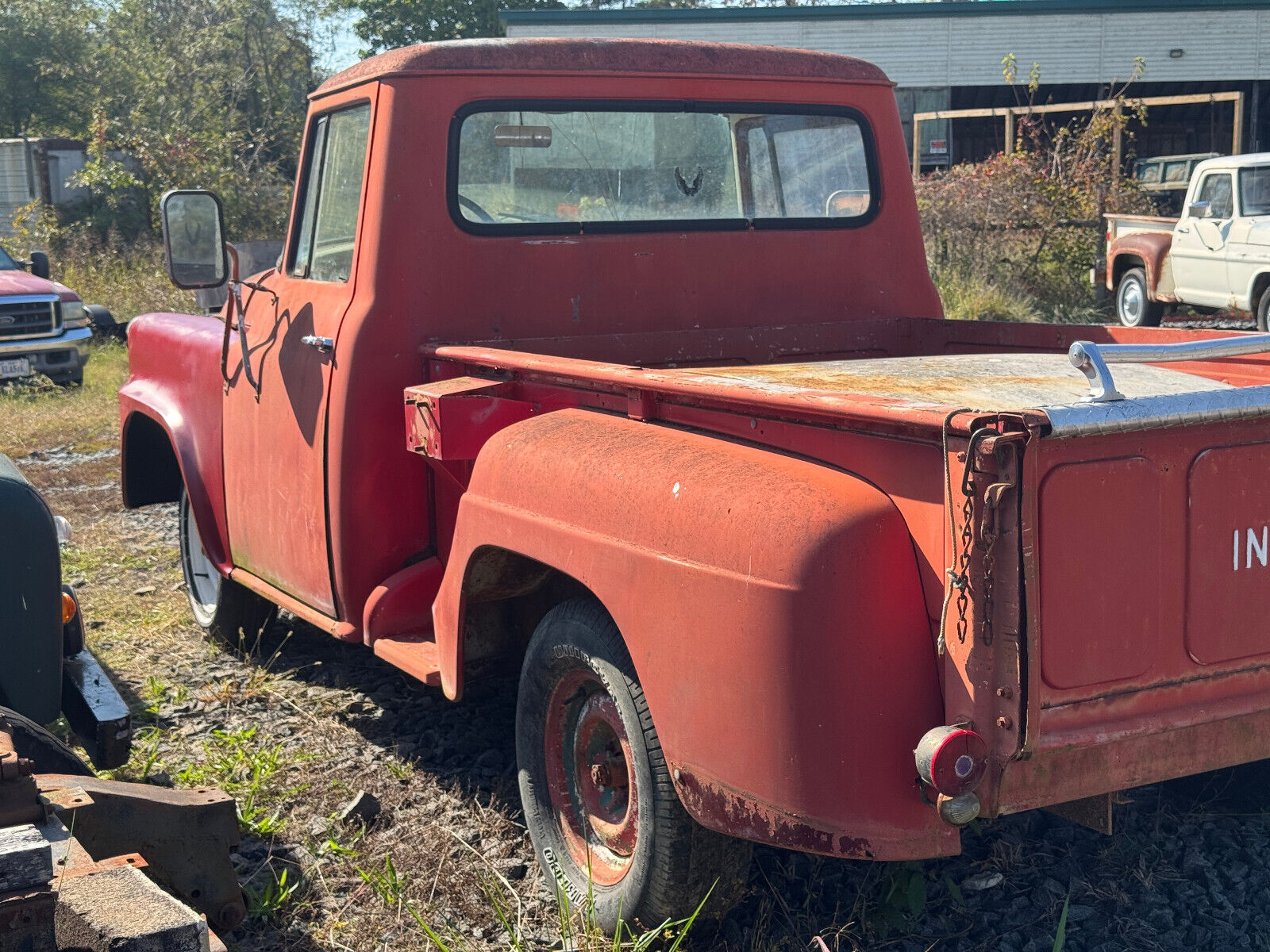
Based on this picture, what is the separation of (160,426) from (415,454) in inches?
82.7

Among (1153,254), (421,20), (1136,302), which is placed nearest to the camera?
(1153,254)

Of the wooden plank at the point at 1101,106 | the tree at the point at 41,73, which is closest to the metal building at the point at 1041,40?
the wooden plank at the point at 1101,106

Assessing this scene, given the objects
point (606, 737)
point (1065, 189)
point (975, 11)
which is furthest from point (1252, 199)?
point (606, 737)

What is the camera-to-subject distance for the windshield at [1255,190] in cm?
1317

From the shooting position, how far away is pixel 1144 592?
7.13 feet

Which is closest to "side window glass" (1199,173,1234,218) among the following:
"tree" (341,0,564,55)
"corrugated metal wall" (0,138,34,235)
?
"corrugated metal wall" (0,138,34,235)

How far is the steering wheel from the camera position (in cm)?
371

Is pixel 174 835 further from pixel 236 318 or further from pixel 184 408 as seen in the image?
pixel 184 408

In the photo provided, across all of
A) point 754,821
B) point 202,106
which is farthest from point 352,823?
point 202,106

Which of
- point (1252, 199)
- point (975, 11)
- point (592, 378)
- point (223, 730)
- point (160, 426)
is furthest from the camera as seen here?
point (975, 11)

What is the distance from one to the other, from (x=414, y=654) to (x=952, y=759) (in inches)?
67.7

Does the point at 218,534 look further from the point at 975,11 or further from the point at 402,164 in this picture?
the point at 975,11

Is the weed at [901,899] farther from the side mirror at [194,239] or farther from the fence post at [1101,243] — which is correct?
the fence post at [1101,243]

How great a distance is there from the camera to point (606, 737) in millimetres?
2857
